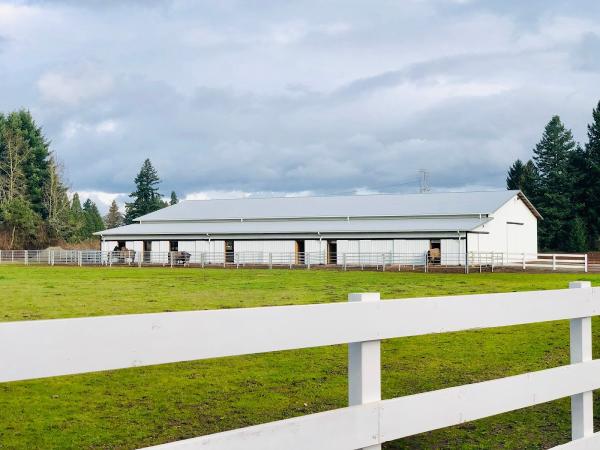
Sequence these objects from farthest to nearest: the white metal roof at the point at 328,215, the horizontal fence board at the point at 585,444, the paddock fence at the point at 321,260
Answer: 1. the white metal roof at the point at 328,215
2. the paddock fence at the point at 321,260
3. the horizontal fence board at the point at 585,444

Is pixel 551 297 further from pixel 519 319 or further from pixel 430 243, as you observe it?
pixel 430 243

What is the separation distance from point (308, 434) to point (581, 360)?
2.62m

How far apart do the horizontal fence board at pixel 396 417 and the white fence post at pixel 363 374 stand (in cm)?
5

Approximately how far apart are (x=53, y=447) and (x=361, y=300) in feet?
11.8

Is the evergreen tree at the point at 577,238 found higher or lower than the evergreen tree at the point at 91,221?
lower

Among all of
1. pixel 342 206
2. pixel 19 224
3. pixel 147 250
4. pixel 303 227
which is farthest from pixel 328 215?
pixel 19 224

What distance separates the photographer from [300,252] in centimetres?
6009

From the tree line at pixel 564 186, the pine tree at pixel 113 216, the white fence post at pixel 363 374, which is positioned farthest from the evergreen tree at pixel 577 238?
the pine tree at pixel 113 216

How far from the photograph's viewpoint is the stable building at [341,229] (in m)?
55.1

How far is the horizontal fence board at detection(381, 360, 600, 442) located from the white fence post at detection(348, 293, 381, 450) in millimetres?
104

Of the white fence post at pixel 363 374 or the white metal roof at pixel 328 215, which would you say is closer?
the white fence post at pixel 363 374

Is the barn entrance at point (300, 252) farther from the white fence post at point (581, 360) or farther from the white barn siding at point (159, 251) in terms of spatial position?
the white fence post at point (581, 360)

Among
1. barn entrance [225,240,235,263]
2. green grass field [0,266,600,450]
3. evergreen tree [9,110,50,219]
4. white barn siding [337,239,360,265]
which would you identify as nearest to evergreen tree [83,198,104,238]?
evergreen tree [9,110,50,219]

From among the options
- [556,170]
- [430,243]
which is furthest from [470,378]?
[556,170]
